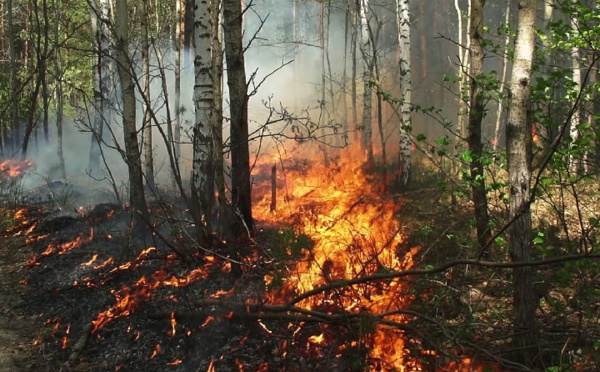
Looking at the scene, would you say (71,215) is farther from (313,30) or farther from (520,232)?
(313,30)

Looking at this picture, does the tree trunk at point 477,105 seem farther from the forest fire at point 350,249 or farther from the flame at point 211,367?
the flame at point 211,367

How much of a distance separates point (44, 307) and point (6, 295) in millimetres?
1005

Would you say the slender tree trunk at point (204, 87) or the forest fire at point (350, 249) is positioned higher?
the slender tree trunk at point (204, 87)

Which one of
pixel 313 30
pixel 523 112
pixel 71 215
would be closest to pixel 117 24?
pixel 71 215

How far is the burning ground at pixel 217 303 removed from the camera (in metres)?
4.57

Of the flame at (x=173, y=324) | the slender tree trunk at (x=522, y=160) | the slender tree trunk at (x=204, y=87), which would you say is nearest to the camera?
the slender tree trunk at (x=522, y=160)

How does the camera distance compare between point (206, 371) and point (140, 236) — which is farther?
point (140, 236)

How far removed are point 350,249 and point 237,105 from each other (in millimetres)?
3086

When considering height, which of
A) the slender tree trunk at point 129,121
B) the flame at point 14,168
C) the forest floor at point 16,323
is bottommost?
the forest floor at point 16,323

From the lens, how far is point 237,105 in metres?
7.11

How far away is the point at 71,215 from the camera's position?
9.41 meters

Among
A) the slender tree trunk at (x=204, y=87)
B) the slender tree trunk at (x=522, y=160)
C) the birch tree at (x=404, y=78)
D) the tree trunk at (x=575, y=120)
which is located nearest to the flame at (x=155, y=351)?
the slender tree trunk at (x=204, y=87)

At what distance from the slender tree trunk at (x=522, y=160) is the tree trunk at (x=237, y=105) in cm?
406

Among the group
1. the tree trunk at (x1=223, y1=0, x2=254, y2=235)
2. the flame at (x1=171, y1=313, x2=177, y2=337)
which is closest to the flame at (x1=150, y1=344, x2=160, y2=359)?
the flame at (x1=171, y1=313, x2=177, y2=337)
